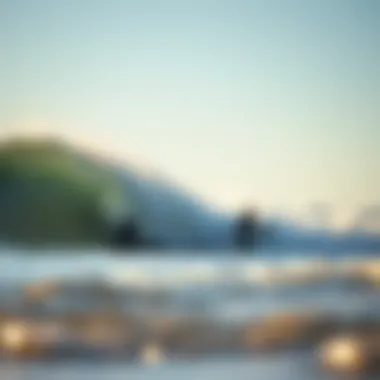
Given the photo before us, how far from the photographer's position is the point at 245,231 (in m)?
1.34

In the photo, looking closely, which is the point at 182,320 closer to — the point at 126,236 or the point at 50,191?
the point at 126,236

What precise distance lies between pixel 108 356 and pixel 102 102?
1.44 feet

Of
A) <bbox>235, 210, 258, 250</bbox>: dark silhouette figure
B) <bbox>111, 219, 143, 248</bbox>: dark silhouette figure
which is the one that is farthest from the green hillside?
<bbox>235, 210, 258, 250</bbox>: dark silhouette figure

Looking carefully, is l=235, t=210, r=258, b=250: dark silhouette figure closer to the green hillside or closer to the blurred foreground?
the blurred foreground

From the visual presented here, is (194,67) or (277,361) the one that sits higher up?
(194,67)

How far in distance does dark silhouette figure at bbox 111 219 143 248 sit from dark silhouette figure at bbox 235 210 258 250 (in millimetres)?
171

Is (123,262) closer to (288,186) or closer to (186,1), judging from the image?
(288,186)

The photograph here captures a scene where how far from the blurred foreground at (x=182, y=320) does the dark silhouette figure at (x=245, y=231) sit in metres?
0.03

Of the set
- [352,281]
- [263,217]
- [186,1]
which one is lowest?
[352,281]

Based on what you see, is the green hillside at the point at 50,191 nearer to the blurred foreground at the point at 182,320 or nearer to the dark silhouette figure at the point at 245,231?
the blurred foreground at the point at 182,320

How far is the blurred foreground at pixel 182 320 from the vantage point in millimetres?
1293

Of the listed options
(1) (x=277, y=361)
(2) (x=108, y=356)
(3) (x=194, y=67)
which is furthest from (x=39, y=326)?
(3) (x=194, y=67)

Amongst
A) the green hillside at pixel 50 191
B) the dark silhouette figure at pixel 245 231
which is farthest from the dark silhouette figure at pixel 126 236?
the dark silhouette figure at pixel 245 231

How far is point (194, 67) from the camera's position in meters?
1.36
